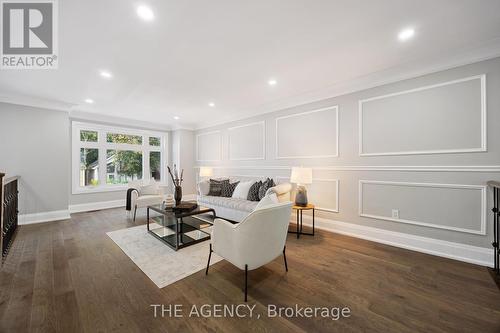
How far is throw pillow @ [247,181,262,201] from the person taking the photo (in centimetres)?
390

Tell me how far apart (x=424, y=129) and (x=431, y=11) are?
1455mm

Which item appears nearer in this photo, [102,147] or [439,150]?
[439,150]

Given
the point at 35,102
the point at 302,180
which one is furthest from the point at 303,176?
the point at 35,102

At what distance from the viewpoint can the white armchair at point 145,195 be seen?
4.08 m

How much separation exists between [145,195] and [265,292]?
3.80m

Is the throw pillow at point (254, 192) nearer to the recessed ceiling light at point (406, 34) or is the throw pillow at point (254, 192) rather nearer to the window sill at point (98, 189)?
the recessed ceiling light at point (406, 34)

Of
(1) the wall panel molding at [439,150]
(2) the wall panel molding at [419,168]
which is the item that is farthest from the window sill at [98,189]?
(1) the wall panel molding at [439,150]

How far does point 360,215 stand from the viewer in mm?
3072

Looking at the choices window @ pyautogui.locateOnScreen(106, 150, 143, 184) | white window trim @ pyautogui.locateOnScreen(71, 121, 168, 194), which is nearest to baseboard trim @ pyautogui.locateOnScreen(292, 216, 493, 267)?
white window trim @ pyautogui.locateOnScreen(71, 121, 168, 194)

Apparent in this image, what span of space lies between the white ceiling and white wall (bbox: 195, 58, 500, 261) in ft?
0.98

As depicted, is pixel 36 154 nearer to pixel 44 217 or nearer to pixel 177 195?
pixel 44 217

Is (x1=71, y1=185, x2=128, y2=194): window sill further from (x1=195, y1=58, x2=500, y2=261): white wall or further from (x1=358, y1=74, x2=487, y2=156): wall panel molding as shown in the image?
(x1=358, y1=74, x2=487, y2=156): wall panel molding

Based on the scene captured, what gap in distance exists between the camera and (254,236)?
65.1 inches

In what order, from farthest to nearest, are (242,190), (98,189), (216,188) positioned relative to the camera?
(98,189) < (216,188) < (242,190)
